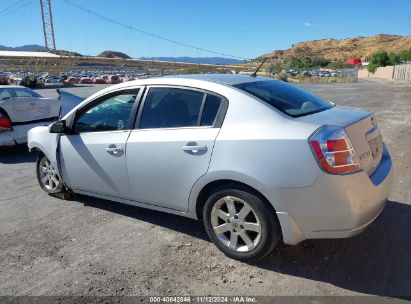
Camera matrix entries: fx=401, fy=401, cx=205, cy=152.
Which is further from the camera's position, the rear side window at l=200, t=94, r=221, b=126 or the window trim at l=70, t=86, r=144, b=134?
the window trim at l=70, t=86, r=144, b=134

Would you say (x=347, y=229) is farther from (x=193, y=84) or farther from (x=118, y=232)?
(x=118, y=232)

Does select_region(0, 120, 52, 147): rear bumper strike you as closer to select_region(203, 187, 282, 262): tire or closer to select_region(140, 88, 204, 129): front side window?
select_region(140, 88, 204, 129): front side window

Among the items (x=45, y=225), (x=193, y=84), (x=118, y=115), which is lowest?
(x=45, y=225)

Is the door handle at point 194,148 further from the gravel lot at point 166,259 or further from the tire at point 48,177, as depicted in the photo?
the tire at point 48,177

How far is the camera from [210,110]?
359 centimetres

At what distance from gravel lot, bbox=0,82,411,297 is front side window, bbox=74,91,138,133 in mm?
1058

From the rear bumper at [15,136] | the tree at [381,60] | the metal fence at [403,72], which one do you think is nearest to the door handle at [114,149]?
the rear bumper at [15,136]

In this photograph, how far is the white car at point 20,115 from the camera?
7.81 meters

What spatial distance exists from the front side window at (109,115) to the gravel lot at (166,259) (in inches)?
41.6

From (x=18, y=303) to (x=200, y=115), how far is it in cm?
209

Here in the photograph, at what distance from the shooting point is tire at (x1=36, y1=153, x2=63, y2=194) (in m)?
5.23

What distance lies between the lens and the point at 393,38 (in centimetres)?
18712

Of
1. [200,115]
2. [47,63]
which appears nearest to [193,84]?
[200,115]

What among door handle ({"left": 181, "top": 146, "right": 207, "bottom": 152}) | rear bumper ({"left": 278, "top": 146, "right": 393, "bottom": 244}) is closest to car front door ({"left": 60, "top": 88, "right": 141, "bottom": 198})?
door handle ({"left": 181, "top": 146, "right": 207, "bottom": 152})
